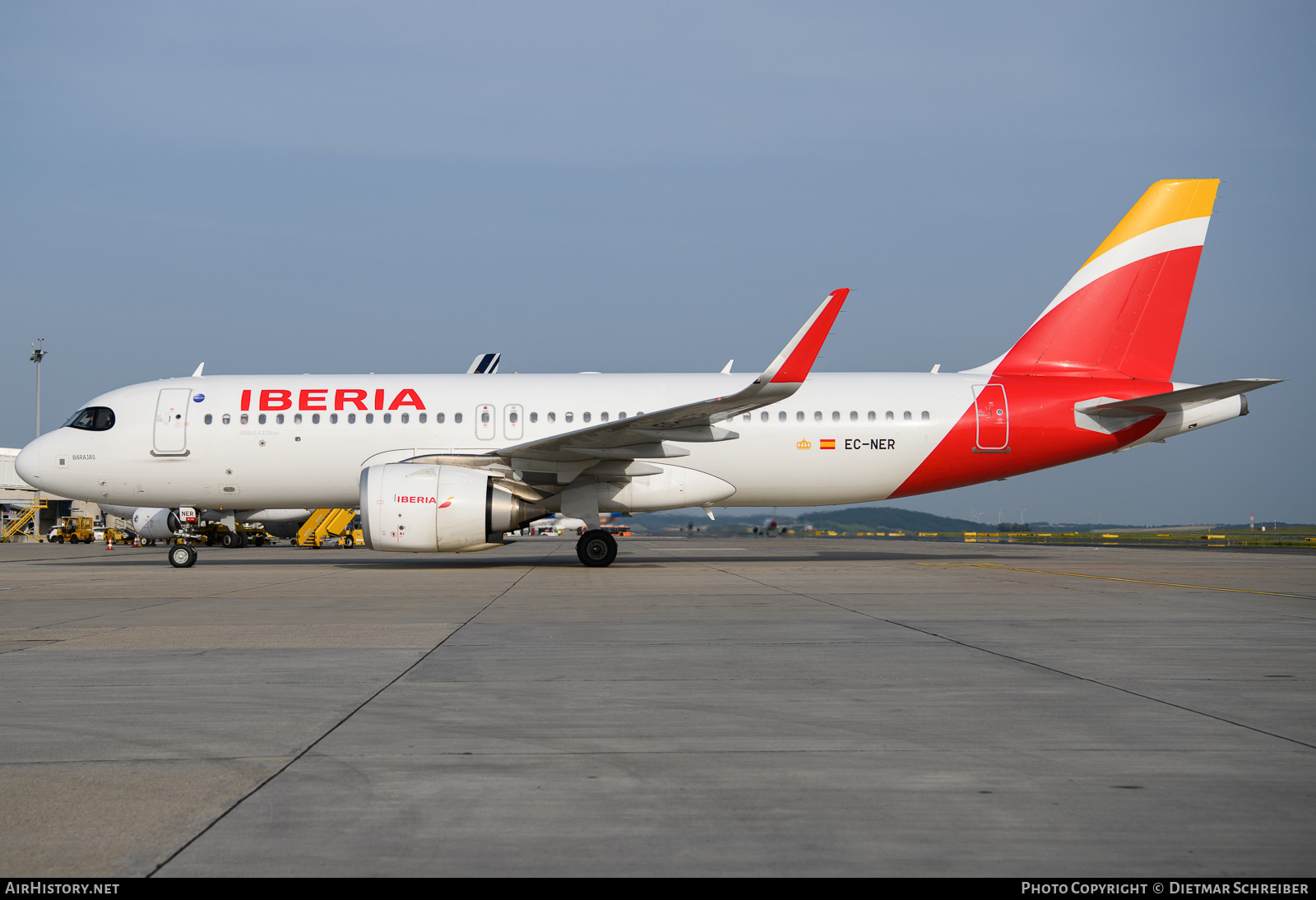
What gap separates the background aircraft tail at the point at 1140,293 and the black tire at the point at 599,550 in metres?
8.78

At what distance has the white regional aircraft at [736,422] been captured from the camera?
17484mm

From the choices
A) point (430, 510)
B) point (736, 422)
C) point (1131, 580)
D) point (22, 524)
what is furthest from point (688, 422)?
point (22, 524)

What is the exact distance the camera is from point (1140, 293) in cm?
1794

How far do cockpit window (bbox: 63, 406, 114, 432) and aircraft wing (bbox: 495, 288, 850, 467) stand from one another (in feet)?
27.0

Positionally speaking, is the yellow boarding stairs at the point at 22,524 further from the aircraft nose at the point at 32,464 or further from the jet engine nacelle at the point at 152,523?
the aircraft nose at the point at 32,464

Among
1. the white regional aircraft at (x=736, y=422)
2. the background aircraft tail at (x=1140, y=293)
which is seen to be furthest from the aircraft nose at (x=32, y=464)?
the background aircraft tail at (x=1140, y=293)

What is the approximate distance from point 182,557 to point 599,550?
27.1 feet

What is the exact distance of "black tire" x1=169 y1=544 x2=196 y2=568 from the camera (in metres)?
18.2

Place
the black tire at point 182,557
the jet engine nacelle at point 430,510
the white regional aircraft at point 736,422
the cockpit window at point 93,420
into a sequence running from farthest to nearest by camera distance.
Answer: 1. the cockpit window at point 93,420
2. the black tire at point 182,557
3. the white regional aircraft at point 736,422
4. the jet engine nacelle at point 430,510

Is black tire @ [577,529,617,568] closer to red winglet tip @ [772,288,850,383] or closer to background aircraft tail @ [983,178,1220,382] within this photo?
red winglet tip @ [772,288,850,383]

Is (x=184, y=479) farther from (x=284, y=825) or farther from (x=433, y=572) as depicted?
(x=284, y=825)

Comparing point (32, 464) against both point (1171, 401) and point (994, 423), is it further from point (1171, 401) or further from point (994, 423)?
point (1171, 401)

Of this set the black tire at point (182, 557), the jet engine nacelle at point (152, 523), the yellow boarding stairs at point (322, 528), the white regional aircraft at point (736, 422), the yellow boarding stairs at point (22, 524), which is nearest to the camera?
the white regional aircraft at point (736, 422)

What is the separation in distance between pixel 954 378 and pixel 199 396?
14.8 m
